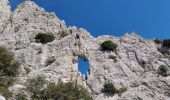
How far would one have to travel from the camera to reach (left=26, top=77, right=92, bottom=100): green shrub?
42656 millimetres

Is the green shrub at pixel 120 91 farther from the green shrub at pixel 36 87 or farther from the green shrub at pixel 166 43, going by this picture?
the green shrub at pixel 166 43

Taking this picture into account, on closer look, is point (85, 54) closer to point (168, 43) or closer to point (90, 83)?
point (90, 83)

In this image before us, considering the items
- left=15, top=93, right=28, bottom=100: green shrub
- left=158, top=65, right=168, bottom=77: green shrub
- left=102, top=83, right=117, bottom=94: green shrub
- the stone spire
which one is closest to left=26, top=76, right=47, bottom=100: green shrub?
left=15, top=93, right=28, bottom=100: green shrub

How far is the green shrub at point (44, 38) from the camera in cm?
6538

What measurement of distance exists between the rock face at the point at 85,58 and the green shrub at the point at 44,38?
1.03 meters

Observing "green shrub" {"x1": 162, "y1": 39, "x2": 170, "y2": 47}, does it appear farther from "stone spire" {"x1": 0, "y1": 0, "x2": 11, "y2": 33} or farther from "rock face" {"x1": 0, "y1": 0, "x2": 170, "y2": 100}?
"stone spire" {"x1": 0, "y1": 0, "x2": 11, "y2": 33}

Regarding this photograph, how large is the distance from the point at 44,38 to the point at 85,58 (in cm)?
925

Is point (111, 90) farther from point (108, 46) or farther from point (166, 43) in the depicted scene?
point (166, 43)

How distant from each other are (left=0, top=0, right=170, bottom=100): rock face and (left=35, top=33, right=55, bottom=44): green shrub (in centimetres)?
103

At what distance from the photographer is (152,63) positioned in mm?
63344

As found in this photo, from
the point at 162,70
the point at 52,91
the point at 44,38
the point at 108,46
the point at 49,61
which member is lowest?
the point at 52,91

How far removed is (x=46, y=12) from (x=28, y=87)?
36293 mm

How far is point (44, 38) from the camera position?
217 ft

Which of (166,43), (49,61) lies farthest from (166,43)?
(49,61)
